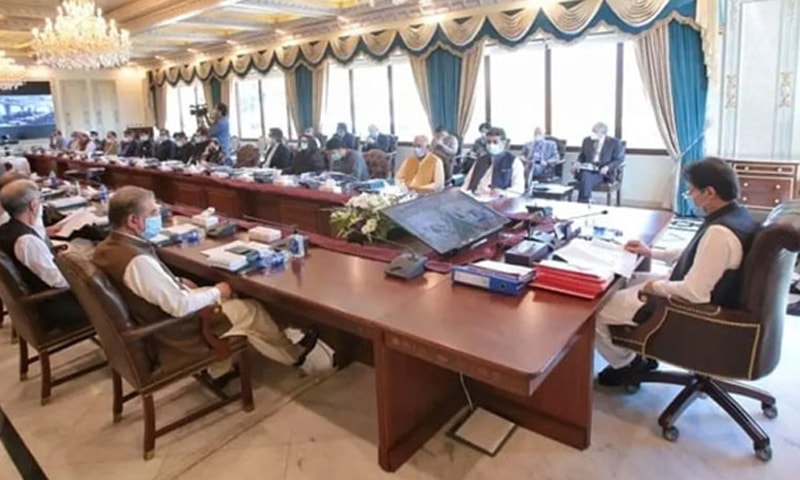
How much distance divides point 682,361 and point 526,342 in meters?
0.90

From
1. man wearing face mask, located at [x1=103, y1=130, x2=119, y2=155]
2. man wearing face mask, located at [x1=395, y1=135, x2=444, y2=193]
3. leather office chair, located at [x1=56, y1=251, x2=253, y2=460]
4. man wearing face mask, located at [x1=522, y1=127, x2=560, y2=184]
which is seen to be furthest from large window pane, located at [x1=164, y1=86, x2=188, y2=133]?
leather office chair, located at [x1=56, y1=251, x2=253, y2=460]

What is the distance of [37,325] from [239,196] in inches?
115

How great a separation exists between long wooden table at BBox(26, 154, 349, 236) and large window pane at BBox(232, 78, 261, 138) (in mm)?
5328

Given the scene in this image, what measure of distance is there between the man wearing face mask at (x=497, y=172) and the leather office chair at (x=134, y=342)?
2.82 m

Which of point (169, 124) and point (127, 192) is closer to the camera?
point (127, 192)

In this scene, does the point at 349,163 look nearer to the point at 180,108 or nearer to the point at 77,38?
the point at 77,38

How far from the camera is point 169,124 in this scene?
15.6 metres

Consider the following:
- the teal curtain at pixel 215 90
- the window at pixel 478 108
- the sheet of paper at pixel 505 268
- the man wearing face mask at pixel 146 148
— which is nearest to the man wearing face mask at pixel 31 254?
the sheet of paper at pixel 505 268

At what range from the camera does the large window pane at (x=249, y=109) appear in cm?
1289

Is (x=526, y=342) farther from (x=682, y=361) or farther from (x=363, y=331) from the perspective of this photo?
(x=682, y=361)

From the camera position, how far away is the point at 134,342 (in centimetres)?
224

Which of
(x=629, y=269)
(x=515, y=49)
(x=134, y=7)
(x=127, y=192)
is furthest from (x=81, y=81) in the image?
(x=629, y=269)

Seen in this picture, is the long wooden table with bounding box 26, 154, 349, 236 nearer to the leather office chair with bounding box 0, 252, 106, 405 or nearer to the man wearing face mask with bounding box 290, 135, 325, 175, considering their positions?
the man wearing face mask with bounding box 290, 135, 325, 175

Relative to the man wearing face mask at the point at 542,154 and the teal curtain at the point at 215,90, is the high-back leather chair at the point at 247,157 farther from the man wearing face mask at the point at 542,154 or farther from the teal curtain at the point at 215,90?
the teal curtain at the point at 215,90
